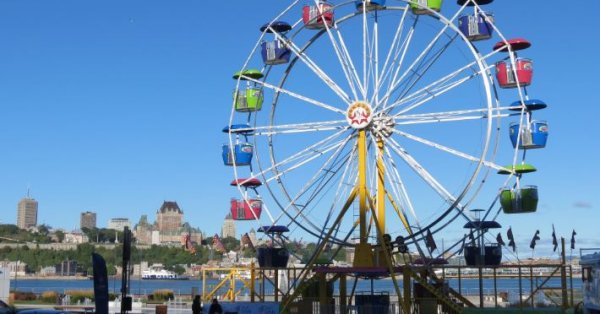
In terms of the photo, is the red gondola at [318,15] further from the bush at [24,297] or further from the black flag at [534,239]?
the bush at [24,297]

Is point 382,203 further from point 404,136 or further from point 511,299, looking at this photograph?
point 511,299

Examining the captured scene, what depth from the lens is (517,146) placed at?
130ft

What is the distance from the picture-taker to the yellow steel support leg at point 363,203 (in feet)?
136

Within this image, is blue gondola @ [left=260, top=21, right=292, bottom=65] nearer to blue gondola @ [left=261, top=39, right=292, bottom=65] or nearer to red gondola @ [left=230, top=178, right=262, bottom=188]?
blue gondola @ [left=261, top=39, right=292, bottom=65]

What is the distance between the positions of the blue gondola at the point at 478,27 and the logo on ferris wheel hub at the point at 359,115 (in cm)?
555

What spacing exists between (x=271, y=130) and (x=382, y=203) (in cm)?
673

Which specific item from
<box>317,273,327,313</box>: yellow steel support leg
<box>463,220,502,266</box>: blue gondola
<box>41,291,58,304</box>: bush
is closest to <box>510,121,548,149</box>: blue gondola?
<box>463,220,502,266</box>: blue gondola

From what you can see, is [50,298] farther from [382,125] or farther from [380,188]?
[382,125]

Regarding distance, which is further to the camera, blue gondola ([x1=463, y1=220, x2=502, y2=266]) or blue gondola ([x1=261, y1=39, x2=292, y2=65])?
blue gondola ([x1=261, y1=39, x2=292, y2=65])

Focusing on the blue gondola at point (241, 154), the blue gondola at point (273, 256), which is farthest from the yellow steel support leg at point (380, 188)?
the blue gondola at point (241, 154)

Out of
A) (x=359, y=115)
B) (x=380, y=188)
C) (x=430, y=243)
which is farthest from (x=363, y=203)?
(x=359, y=115)

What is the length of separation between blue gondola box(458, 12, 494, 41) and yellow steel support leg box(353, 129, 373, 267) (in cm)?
643

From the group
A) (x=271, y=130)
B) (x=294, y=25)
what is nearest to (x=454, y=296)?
(x=271, y=130)

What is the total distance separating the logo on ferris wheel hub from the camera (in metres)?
41.6
